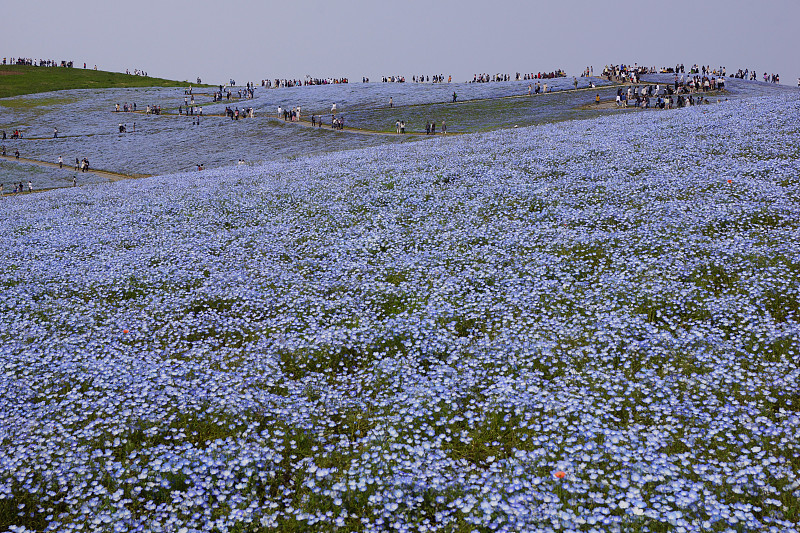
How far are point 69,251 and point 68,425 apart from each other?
11.0 m

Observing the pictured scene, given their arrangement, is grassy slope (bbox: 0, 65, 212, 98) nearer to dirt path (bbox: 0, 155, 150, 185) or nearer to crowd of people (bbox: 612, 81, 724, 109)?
dirt path (bbox: 0, 155, 150, 185)

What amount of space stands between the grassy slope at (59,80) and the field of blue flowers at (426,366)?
4803 inches

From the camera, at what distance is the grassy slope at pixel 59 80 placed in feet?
387

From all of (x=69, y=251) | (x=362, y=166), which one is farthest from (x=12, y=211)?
(x=362, y=166)

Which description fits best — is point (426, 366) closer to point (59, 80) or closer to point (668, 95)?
point (668, 95)

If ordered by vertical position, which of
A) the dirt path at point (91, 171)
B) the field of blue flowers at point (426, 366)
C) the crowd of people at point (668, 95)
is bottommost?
the field of blue flowers at point (426, 366)

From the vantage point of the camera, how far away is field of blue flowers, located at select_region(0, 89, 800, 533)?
6.12 meters

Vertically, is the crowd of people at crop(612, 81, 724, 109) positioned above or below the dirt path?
above

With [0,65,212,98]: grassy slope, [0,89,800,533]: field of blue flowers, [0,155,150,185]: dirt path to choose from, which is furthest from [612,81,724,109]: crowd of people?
[0,65,212,98]: grassy slope

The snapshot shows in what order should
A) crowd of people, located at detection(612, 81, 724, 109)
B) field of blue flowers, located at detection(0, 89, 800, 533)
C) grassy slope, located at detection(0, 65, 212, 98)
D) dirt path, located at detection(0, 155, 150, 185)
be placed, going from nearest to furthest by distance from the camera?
field of blue flowers, located at detection(0, 89, 800, 533) → crowd of people, located at detection(612, 81, 724, 109) → dirt path, located at detection(0, 155, 150, 185) → grassy slope, located at detection(0, 65, 212, 98)

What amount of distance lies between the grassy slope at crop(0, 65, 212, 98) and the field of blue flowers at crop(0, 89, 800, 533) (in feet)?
400

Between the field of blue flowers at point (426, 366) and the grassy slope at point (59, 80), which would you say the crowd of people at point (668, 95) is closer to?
the field of blue flowers at point (426, 366)

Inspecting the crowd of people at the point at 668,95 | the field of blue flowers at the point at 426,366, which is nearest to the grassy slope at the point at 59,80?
the crowd of people at the point at 668,95

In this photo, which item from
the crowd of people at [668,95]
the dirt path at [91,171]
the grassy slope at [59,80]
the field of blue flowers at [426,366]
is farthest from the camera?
the grassy slope at [59,80]
